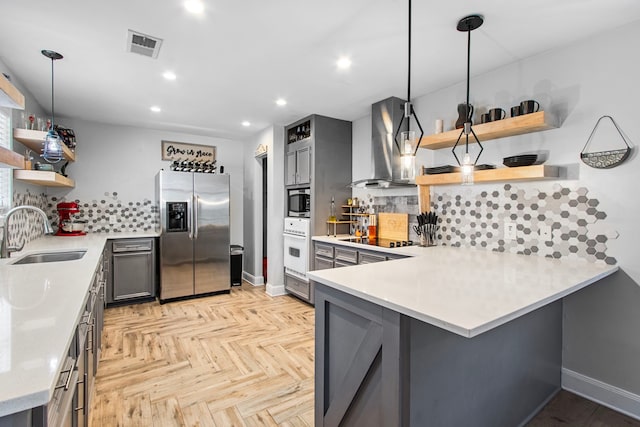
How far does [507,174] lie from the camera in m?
2.42

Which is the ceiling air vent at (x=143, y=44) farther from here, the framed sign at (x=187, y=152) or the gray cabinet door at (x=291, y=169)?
the framed sign at (x=187, y=152)

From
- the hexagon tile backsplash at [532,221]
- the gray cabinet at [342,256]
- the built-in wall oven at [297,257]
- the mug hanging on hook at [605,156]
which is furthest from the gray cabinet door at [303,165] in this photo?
the mug hanging on hook at [605,156]

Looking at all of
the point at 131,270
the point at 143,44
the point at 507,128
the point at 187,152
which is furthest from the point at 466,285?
the point at 187,152

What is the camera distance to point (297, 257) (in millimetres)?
4352

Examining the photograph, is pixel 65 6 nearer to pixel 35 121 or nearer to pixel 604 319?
pixel 35 121

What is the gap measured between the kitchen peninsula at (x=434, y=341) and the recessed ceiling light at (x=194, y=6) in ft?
5.62

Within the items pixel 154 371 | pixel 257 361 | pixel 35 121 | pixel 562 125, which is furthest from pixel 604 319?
pixel 35 121

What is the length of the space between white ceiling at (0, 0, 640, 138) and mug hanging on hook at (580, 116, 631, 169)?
0.71 metres

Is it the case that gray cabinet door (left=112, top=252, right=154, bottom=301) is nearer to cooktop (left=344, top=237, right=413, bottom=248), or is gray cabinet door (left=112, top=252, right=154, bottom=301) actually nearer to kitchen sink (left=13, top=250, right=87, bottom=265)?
kitchen sink (left=13, top=250, right=87, bottom=265)

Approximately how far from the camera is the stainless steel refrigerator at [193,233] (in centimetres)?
425

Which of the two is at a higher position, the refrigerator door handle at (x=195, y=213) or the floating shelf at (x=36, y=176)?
the floating shelf at (x=36, y=176)

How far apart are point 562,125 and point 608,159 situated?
0.39m

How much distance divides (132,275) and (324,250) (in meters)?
2.49

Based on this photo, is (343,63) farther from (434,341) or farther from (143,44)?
(434,341)
